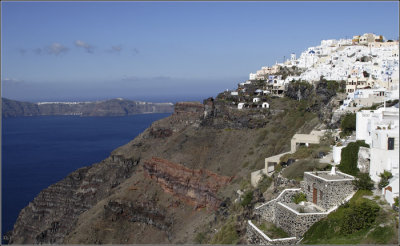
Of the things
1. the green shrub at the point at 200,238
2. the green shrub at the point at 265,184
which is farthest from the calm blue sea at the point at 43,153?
the green shrub at the point at 265,184

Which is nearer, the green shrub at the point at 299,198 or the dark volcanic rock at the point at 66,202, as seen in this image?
the green shrub at the point at 299,198

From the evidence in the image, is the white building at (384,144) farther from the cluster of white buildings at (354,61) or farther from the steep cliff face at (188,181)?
the steep cliff face at (188,181)

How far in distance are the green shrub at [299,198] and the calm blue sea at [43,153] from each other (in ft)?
158

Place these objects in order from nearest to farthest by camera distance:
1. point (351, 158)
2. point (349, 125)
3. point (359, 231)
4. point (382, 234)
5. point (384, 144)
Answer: point (382, 234) → point (359, 231) → point (384, 144) → point (351, 158) → point (349, 125)

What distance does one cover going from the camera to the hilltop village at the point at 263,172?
61.2 ft

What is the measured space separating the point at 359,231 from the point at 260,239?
15.2ft

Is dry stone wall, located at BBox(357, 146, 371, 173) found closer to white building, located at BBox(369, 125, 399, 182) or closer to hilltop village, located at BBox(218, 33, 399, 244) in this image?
hilltop village, located at BBox(218, 33, 399, 244)

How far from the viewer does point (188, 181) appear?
48.9m

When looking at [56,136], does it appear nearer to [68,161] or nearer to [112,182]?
[68,161]

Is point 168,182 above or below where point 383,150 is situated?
below

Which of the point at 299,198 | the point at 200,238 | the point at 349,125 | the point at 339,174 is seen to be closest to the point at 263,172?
the point at 200,238

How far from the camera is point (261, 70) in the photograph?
8531 cm

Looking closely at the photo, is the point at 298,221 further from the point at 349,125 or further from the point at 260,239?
the point at 349,125

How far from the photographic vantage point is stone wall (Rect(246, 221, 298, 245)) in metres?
18.4
